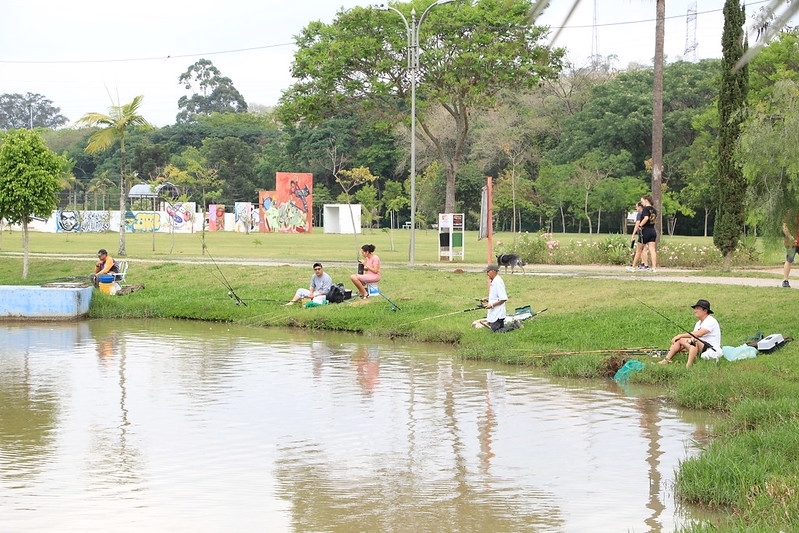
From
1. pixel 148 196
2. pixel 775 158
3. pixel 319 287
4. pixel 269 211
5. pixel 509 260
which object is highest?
pixel 148 196

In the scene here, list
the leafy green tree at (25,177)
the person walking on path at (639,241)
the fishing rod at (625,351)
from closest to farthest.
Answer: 1. the fishing rod at (625,351)
2. the person walking on path at (639,241)
3. the leafy green tree at (25,177)

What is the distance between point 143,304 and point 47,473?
52.0 feet

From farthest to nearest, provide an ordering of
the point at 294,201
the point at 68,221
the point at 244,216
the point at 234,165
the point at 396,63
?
the point at 234,165
the point at 244,216
the point at 294,201
the point at 68,221
the point at 396,63

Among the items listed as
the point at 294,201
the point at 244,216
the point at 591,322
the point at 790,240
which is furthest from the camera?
the point at 244,216

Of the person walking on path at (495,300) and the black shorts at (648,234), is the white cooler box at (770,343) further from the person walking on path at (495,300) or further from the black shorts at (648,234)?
the black shorts at (648,234)

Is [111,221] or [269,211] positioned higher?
[269,211]

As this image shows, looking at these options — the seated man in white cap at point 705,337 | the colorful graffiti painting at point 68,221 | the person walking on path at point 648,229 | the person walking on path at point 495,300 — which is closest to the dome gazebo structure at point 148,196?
the colorful graffiti painting at point 68,221

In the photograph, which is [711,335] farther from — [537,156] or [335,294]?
[537,156]

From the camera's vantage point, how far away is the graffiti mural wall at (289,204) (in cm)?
8400

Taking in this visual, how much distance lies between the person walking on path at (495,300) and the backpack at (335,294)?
4.48 metres

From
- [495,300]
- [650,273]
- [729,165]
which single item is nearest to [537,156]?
[729,165]

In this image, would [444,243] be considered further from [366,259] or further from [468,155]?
[468,155]

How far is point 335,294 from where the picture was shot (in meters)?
22.9

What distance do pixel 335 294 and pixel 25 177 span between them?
10654 millimetres
